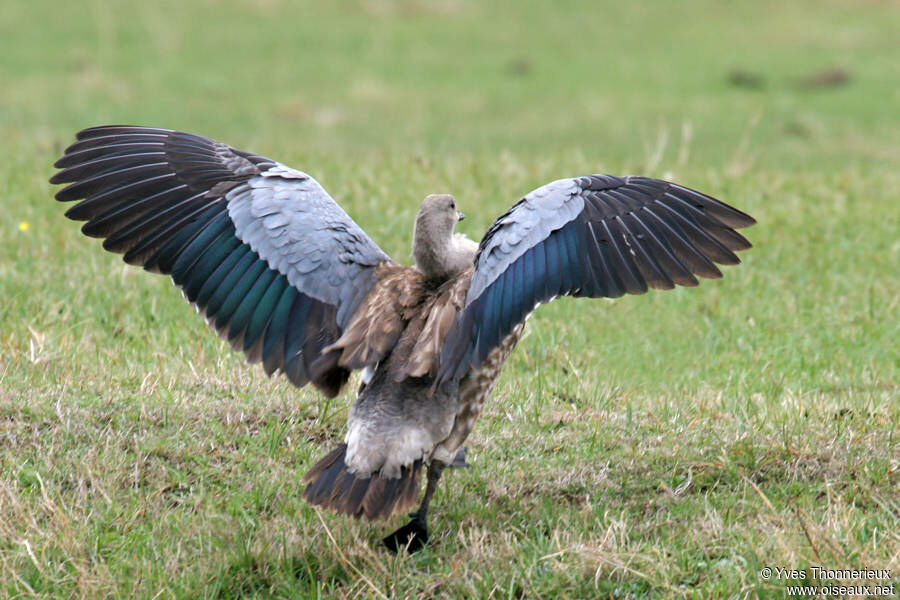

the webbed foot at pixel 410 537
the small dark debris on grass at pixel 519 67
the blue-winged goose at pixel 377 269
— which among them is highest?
the small dark debris on grass at pixel 519 67

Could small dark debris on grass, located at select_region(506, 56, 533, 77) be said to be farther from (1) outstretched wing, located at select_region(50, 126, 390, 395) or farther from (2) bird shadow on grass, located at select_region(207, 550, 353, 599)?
(2) bird shadow on grass, located at select_region(207, 550, 353, 599)

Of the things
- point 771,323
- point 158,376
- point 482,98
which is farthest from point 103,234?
point 482,98

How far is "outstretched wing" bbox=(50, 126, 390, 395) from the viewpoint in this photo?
5094 millimetres

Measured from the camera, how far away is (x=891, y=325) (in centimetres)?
724

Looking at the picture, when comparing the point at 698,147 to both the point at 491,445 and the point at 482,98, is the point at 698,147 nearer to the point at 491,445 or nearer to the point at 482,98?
the point at 482,98

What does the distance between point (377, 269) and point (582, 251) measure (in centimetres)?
93

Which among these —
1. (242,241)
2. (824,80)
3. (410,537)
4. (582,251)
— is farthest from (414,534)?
(824,80)

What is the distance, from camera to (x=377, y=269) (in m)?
5.24

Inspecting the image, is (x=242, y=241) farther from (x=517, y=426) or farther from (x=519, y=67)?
(x=519, y=67)

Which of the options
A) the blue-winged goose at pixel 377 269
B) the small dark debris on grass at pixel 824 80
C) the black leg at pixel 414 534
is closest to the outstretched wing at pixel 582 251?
the blue-winged goose at pixel 377 269

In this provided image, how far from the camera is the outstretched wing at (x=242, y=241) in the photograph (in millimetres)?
5094

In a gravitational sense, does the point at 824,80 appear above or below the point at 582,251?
above

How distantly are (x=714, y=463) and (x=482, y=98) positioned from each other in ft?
46.7

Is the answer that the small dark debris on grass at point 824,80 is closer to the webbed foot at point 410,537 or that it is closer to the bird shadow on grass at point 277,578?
the webbed foot at point 410,537
